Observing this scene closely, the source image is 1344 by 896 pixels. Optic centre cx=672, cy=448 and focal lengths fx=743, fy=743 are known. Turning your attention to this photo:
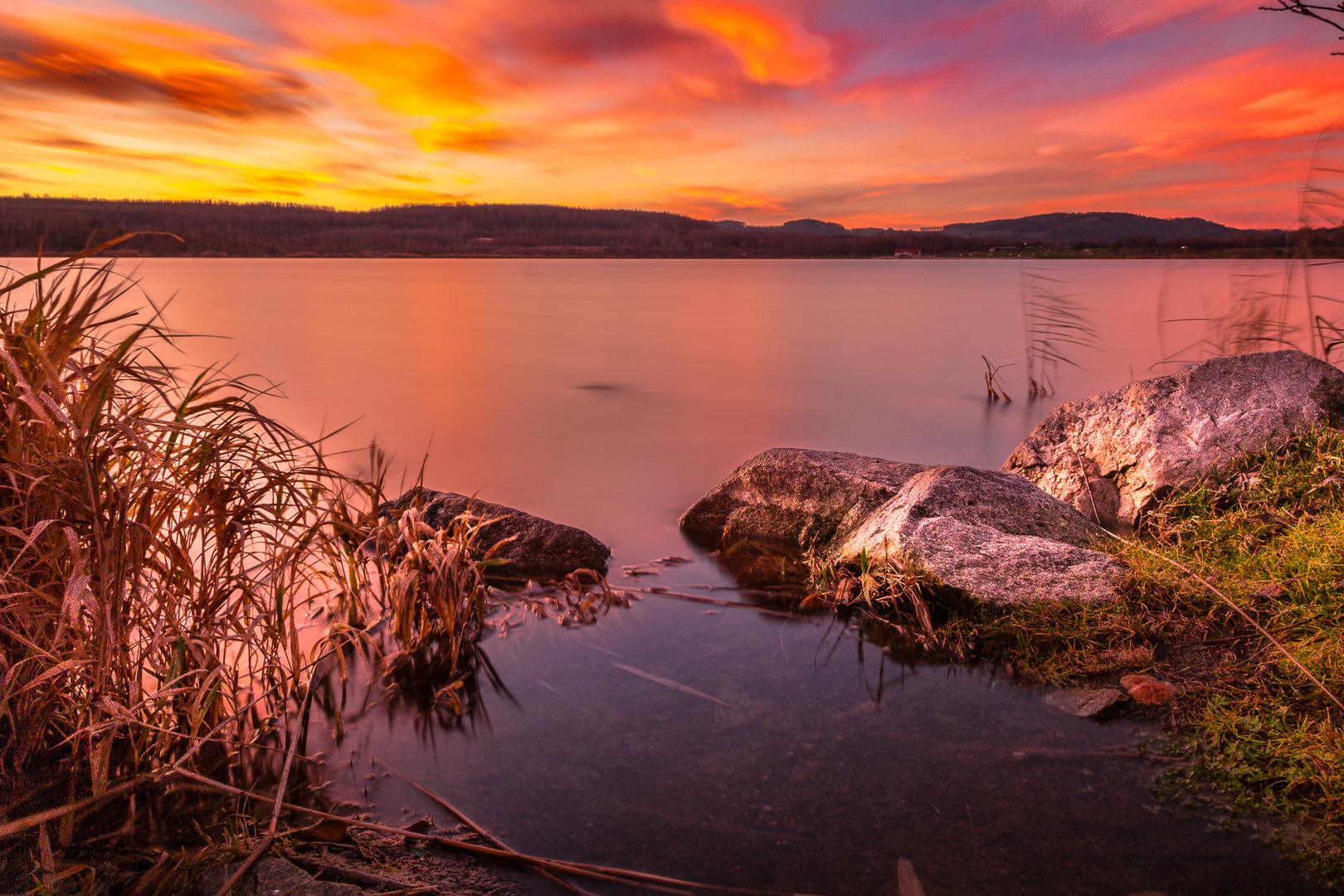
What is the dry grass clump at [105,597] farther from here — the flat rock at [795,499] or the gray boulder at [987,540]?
the flat rock at [795,499]

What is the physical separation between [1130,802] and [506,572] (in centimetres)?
361

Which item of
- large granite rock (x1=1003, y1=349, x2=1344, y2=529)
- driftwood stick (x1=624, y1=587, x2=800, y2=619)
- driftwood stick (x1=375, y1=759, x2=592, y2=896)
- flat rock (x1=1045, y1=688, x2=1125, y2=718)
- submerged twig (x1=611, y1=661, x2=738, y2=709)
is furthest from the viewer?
large granite rock (x1=1003, y1=349, x2=1344, y2=529)

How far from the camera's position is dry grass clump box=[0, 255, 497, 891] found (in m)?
2.34

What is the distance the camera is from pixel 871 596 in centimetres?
436

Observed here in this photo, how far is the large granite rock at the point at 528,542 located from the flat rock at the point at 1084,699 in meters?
2.83

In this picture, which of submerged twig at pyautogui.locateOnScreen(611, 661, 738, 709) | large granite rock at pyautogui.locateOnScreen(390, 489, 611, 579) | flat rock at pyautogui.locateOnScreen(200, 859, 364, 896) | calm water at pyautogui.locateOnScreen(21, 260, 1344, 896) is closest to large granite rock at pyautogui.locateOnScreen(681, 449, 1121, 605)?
calm water at pyautogui.locateOnScreen(21, 260, 1344, 896)

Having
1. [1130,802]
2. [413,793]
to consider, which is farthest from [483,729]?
[1130,802]

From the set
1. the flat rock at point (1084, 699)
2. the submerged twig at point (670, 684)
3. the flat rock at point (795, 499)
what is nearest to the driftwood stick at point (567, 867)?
the submerged twig at point (670, 684)

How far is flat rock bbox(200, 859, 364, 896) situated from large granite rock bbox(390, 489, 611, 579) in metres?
2.71

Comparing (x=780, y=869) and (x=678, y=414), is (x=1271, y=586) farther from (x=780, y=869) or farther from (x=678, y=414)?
(x=678, y=414)

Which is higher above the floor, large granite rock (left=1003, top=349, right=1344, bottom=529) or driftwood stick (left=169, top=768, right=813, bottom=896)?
large granite rock (left=1003, top=349, right=1344, bottom=529)

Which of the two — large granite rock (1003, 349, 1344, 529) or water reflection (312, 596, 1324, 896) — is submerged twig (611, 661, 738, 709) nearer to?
water reflection (312, 596, 1324, 896)

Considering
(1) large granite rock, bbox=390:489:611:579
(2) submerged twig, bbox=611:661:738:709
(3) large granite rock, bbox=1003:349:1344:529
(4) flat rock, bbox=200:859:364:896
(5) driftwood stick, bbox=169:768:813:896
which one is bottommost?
(5) driftwood stick, bbox=169:768:813:896

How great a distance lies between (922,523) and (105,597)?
3913 mm
